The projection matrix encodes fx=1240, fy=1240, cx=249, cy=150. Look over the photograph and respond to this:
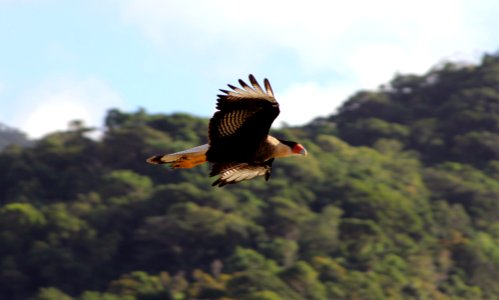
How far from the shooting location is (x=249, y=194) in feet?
117

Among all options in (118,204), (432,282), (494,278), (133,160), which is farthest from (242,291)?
(133,160)

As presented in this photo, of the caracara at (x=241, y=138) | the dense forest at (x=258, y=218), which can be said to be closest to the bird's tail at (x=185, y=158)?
the caracara at (x=241, y=138)

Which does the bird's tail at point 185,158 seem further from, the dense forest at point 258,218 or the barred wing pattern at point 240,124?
the dense forest at point 258,218

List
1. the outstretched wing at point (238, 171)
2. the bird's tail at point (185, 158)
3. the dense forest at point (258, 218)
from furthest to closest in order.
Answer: the dense forest at point (258, 218)
the outstretched wing at point (238, 171)
the bird's tail at point (185, 158)

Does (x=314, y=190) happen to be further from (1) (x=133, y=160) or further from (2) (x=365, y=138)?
(2) (x=365, y=138)

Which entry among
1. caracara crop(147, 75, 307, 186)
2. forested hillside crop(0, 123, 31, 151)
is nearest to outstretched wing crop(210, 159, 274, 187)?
caracara crop(147, 75, 307, 186)

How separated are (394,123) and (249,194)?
12.7m

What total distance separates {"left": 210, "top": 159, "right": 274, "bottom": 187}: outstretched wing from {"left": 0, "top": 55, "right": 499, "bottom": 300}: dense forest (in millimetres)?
16481

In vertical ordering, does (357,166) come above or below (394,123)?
below

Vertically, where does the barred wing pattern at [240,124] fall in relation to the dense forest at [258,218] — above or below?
below

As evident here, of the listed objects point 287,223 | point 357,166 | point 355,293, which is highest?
point 357,166

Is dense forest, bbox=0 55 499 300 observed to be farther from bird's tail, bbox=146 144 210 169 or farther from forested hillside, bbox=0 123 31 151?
forested hillside, bbox=0 123 31 151

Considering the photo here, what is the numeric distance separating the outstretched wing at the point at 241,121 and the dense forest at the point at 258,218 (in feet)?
56.6

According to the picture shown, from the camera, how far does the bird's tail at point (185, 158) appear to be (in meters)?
9.80
